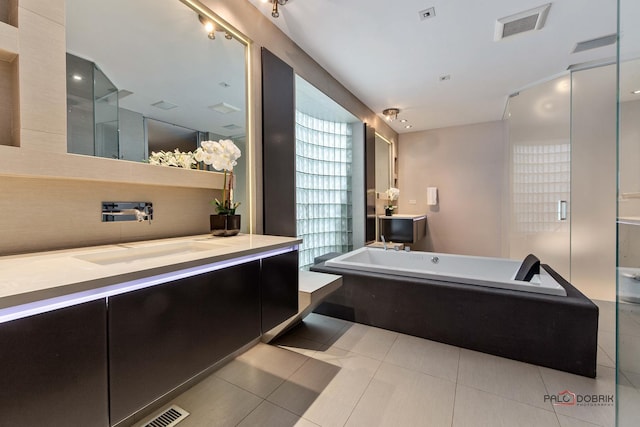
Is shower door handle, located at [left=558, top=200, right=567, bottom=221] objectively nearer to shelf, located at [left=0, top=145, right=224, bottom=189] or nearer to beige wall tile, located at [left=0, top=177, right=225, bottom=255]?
shelf, located at [left=0, top=145, right=224, bottom=189]

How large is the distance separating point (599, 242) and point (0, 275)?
4.99m

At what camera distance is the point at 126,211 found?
142 cm

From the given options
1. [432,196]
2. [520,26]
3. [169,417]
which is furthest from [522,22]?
[169,417]

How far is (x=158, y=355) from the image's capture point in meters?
0.94

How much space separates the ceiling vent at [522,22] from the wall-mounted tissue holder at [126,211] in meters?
3.08

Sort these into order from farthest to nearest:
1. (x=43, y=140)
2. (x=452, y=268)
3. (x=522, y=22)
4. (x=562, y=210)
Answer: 1. (x=562, y=210)
2. (x=452, y=268)
3. (x=522, y=22)
4. (x=43, y=140)

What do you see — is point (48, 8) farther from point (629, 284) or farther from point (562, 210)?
point (562, 210)

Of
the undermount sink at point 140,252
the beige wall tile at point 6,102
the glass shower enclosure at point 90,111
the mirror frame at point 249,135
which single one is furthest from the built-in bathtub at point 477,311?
the beige wall tile at point 6,102

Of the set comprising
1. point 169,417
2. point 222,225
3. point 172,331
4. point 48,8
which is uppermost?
point 48,8

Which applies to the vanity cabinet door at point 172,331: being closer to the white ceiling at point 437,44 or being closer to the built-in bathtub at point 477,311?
the built-in bathtub at point 477,311

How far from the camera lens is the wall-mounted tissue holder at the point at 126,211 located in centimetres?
136

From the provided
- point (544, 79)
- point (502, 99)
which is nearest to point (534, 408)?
point (544, 79)

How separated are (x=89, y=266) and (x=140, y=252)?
1.39 ft

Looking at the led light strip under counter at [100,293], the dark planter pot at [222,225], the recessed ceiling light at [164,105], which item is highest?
the recessed ceiling light at [164,105]
